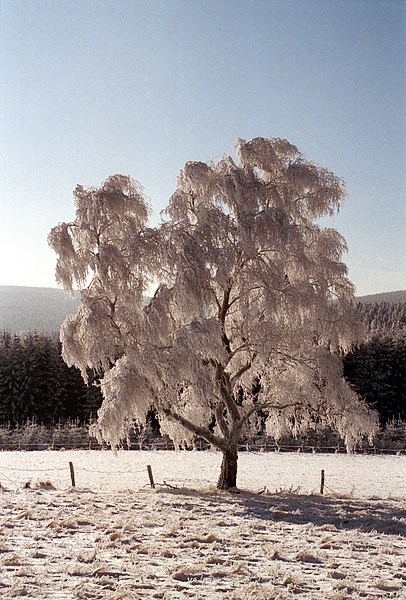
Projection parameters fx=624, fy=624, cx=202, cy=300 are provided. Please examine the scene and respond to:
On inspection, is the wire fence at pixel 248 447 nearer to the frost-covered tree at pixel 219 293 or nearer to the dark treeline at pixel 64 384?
the dark treeline at pixel 64 384

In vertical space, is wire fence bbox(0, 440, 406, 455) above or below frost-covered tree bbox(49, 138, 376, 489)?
below

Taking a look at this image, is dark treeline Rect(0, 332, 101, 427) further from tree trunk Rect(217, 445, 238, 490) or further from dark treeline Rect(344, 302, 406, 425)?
tree trunk Rect(217, 445, 238, 490)

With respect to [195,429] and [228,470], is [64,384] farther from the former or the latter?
[195,429]

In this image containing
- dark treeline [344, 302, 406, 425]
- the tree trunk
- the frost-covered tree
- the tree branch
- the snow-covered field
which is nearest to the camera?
the snow-covered field

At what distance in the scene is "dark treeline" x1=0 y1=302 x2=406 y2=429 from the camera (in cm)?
5534

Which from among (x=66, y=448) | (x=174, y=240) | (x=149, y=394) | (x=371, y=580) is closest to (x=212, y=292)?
(x=174, y=240)

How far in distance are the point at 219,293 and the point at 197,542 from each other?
9152mm

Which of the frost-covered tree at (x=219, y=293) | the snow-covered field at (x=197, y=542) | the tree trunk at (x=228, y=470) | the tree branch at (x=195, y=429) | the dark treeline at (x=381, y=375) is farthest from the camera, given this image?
the dark treeline at (x=381, y=375)

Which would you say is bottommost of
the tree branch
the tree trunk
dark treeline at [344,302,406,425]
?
the tree trunk

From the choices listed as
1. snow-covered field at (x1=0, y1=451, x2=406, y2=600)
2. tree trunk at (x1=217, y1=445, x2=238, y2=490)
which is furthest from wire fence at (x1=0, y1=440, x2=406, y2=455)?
tree trunk at (x1=217, y1=445, x2=238, y2=490)

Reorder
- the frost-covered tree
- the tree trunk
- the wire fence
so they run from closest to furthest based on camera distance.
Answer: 1. the frost-covered tree
2. the tree trunk
3. the wire fence

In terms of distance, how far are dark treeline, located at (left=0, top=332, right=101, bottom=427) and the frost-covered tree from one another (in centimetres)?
3790

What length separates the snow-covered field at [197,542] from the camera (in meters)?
8.84

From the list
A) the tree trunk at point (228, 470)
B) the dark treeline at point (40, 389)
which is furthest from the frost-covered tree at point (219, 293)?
the dark treeline at point (40, 389)
